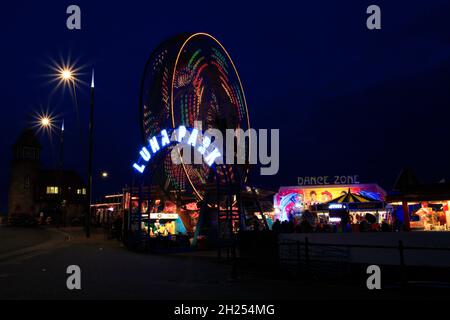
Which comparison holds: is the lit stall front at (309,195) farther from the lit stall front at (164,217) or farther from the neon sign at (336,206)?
the neon sign at (336,206)

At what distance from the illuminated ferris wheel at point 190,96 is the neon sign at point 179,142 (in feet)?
3.70

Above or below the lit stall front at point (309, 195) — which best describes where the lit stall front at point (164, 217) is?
below

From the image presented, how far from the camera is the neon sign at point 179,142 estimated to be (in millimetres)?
23641

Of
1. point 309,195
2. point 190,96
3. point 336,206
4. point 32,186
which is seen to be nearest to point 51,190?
point 32,186

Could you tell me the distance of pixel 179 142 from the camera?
2422 cm

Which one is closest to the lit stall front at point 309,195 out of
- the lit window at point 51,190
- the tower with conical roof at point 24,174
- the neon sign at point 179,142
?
the neon sign at point 179,142

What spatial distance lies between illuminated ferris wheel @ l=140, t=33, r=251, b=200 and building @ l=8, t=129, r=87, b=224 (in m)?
52.6

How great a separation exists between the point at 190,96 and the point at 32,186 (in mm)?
61025

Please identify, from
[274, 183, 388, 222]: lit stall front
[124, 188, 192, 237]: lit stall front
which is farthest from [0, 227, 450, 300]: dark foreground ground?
[274, 183, 388, 222]: lit stall front

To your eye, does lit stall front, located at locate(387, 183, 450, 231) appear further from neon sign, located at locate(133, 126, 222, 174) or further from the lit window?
the lit window
